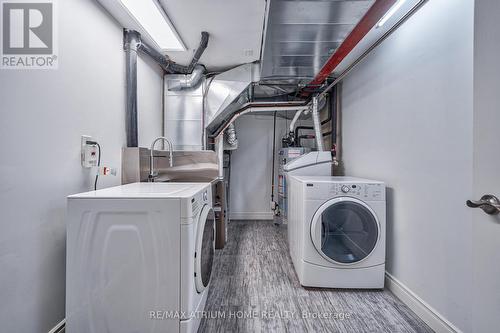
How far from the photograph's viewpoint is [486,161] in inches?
28.3

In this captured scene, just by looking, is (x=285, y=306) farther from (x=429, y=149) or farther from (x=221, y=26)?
(x=221, y=26)

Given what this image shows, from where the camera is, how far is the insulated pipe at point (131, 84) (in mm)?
1785

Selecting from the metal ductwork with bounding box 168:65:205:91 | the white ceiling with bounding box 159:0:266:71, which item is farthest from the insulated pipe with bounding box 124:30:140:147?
the metal ductwork with bounding box 168:65:205:91

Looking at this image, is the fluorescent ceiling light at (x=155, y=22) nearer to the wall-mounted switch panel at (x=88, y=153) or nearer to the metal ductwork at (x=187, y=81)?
the metal ductwork at (x=187, y=81)

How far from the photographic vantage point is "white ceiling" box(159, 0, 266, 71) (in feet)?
5.17

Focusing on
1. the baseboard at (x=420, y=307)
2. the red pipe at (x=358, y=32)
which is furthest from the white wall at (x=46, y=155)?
the baseboard at (x=420, y=307)

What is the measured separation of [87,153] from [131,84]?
77 cm

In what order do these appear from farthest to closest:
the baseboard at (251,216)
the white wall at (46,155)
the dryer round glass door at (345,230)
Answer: the baseboard at (251,216) → the dryer round glass door at (345,230) → the white wall at (46,155)

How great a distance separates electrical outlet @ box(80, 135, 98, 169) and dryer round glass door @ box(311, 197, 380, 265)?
1.66 meters

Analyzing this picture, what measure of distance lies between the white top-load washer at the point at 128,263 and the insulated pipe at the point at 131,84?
92cm

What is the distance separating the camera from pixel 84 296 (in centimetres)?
102

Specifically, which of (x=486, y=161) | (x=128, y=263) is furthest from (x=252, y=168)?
(x=486, y=161)

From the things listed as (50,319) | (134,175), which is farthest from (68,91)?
(50,319)

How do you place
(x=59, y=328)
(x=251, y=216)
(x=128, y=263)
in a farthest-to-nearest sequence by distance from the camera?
(x=251, y=216) < (x=59, y=328) < (x=128, y=263)
